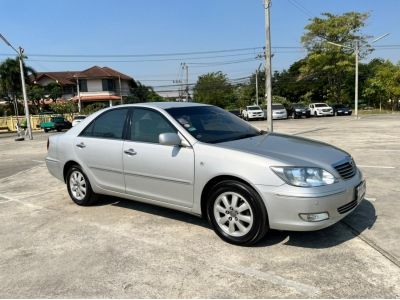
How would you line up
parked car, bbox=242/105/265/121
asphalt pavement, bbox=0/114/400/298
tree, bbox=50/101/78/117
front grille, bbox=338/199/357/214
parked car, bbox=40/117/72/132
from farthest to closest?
1. tree, bbox=50/101/78/117
2. parked car, bbox=242/105/265/121
3. parked car, bbox=40/117/72/132
4. front grille, bbox=338/199/357/214
5. asphalt pavement, bbox=0/114/400/298

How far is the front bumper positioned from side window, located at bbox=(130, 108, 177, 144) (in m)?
1.57

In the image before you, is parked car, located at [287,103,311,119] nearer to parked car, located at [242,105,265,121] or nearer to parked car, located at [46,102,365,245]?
parked car, located at [242,105,265,121]

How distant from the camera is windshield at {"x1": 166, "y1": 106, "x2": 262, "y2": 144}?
5.04 m

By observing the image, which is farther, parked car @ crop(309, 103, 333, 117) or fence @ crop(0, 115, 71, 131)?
fence @ crop(0, 115, 71, 131)

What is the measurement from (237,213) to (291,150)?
3.01ft

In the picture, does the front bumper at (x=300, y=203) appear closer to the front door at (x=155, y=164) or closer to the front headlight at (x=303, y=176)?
the front headlight at (x=303, y=176)

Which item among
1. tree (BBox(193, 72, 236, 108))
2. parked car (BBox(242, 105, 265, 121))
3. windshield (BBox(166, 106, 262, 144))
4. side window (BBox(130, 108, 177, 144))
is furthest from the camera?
tree (BBox(193, 72, 236, 108))

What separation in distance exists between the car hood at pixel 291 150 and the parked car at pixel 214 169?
0.01 m

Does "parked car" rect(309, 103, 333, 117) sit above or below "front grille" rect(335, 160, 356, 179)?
below

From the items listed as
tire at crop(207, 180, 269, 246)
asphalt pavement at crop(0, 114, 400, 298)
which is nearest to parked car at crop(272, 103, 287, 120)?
asphalt pavement at crop(0, 114, 400, 298)

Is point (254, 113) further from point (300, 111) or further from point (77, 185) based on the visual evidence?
point (77, 185)

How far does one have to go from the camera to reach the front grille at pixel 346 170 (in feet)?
14.4

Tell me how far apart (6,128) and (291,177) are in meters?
47.8

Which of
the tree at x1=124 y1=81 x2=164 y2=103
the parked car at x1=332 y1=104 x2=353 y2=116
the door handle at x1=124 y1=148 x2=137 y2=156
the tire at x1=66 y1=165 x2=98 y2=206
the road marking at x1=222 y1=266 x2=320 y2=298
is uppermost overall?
the tree at x1=124 y1=81 x2=164 y2=103
